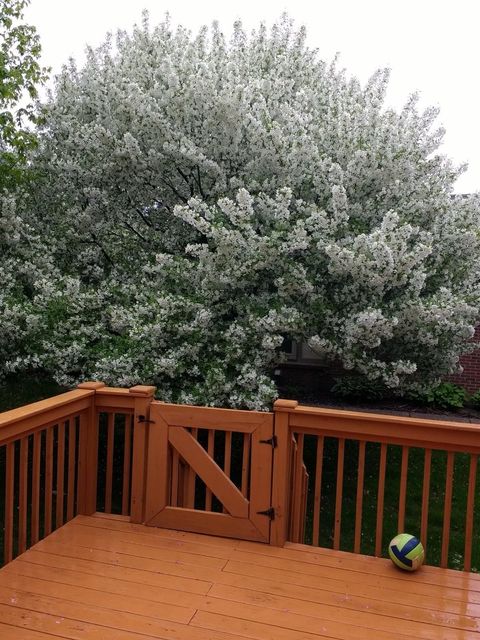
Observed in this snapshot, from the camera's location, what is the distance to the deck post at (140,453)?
341 cm

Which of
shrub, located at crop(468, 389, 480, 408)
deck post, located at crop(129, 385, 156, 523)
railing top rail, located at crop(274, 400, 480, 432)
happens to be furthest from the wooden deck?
shrub, located at crop(468, 389, 480, 408)

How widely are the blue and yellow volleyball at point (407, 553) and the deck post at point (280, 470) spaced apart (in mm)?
651

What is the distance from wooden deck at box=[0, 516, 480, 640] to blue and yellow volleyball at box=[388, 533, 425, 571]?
0.06 m

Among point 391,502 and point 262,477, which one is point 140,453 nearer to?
point 262,477

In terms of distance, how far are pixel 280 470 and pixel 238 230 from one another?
2.32 meters

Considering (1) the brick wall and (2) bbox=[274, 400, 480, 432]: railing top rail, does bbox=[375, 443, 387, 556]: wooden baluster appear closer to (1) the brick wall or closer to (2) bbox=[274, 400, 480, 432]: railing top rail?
(2) bbox=[274, 400, 480, 432]: railing top rail

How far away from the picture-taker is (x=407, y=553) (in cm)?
292

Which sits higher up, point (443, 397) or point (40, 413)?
point (40, 413)

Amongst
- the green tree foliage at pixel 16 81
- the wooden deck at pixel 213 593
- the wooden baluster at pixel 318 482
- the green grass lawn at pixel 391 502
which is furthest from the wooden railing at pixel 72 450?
the green tree foliage at pixel 16 81

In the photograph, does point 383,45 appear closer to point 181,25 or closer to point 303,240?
point 181,25

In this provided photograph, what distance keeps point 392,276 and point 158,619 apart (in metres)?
Answer: 3.25

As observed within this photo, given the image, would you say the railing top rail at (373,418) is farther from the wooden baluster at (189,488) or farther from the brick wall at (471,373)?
the brick wall at (471,373)

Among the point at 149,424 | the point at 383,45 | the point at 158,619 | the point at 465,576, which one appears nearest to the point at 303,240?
the point at 149,424

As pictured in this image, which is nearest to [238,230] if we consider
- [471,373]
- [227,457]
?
[227,457]
